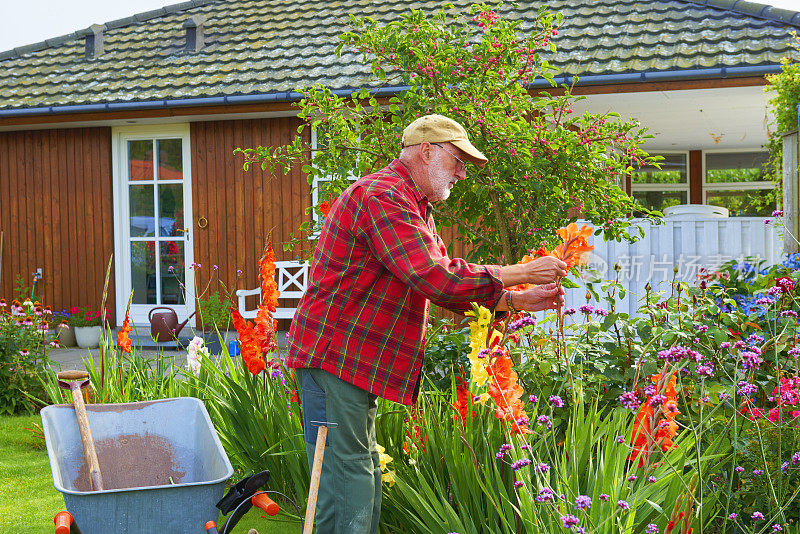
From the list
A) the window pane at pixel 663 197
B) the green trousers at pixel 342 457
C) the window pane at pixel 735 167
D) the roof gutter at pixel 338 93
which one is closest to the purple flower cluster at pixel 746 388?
the green trousers at pixel 342 457

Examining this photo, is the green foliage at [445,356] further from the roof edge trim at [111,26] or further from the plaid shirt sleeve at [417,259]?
the roof edge trim at [111,26]

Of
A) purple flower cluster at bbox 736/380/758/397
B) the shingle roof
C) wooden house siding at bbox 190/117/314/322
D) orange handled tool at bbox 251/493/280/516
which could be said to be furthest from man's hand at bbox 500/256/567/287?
wooden house siding at bbox 190/117/314/322

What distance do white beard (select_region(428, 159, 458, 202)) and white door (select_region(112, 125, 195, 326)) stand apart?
7.70m

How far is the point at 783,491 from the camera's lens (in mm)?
2408

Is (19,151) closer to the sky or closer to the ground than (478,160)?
closer to the sky

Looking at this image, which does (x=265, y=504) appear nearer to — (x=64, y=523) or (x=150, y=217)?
(x=64, y=523)

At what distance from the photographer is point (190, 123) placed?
962 cm

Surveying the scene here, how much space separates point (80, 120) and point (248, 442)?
7195mm

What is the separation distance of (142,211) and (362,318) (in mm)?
8133

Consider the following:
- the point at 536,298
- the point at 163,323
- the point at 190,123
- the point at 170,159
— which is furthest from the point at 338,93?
the point at 536,298

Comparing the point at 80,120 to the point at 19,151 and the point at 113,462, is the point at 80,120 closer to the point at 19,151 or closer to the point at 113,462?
the point at 19,151

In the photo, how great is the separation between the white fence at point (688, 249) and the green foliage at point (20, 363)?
163 inches

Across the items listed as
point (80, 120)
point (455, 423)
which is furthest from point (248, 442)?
point (80, 120)

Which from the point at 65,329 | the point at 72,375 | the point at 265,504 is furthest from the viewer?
the point at 65,329
